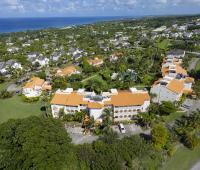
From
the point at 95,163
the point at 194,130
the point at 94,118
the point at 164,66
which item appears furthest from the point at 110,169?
the point at 164,66

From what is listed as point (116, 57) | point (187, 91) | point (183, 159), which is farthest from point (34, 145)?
point (116, 57)

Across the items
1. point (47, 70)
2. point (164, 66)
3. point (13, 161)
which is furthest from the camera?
point (47, 70)

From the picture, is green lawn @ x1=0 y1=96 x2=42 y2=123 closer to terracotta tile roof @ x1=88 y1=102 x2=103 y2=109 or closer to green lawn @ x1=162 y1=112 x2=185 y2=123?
terracotta tile roof @ x1=88 y1=102 x2=103 y2=109

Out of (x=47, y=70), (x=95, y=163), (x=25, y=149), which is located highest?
(x=25, y=149)

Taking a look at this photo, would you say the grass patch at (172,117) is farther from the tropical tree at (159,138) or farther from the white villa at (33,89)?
the white villa at (33,89)

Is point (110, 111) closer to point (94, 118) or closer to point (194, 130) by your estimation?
point (94, 118)

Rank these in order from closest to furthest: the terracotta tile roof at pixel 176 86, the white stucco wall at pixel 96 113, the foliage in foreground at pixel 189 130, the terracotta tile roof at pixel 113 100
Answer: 1. the foliage in foreground at pixel 189 130
2. the white stucco wall at pixel 96 113
3. the terracotta tile roof at pixel 113 100
4. the terracotta tile roof at pixel 176 86

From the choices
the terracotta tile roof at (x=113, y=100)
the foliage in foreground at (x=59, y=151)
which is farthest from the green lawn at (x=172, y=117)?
the foliage in foreground at (x=59, y=151)

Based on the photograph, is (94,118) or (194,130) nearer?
(194,130)
